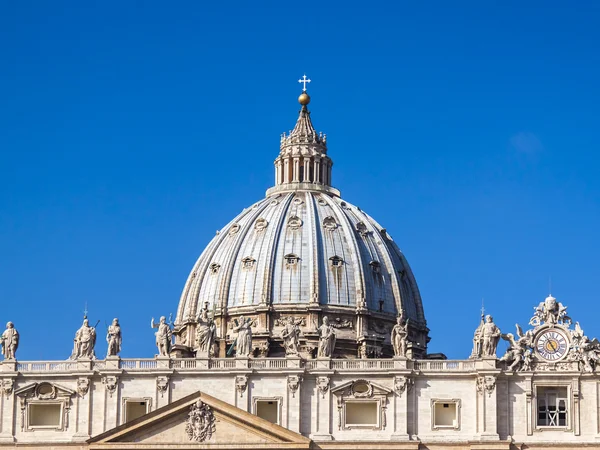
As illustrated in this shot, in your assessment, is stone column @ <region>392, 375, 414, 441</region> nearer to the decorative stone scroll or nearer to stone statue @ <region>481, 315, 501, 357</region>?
stone statue @ <region>481, 315, 501, 357</region>

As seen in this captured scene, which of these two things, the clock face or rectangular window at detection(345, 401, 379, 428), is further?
the clock face

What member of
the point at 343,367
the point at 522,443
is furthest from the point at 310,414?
the point at 522,443

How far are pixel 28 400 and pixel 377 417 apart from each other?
2642cm

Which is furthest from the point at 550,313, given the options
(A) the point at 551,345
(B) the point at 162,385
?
(B) the point at 162,385

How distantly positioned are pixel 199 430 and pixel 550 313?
1096 inches

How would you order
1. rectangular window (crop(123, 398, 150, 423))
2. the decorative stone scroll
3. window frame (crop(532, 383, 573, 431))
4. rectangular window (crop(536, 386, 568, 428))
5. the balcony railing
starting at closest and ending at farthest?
the decorative stone scroll
window frame (crop(532, 383, 573, 431))
rectangular window (crop(536, 386, 568, 428))
the balcony railing
rectangular window (crop(123, 398, 150, 423))

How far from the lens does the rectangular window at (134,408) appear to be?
160 m

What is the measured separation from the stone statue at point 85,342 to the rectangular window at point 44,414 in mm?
4268

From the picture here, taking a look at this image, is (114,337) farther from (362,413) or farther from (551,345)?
(551,345)

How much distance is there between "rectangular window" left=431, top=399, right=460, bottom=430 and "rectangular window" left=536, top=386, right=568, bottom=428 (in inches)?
242

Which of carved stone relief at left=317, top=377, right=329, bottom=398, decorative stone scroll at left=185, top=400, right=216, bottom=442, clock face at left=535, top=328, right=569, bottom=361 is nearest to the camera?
decorative stone scroll at left=185, top=400, right=216, bottom=442

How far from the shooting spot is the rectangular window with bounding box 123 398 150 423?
16012 cm

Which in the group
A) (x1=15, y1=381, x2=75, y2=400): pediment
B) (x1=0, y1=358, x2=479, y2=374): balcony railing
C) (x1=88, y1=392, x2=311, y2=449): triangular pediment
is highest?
(x1=0, y1=358, x2=479, y2=374): balcony railing

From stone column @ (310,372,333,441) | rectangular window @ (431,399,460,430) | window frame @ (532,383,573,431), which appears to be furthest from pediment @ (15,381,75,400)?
window frame @ (532,383,573,431)
